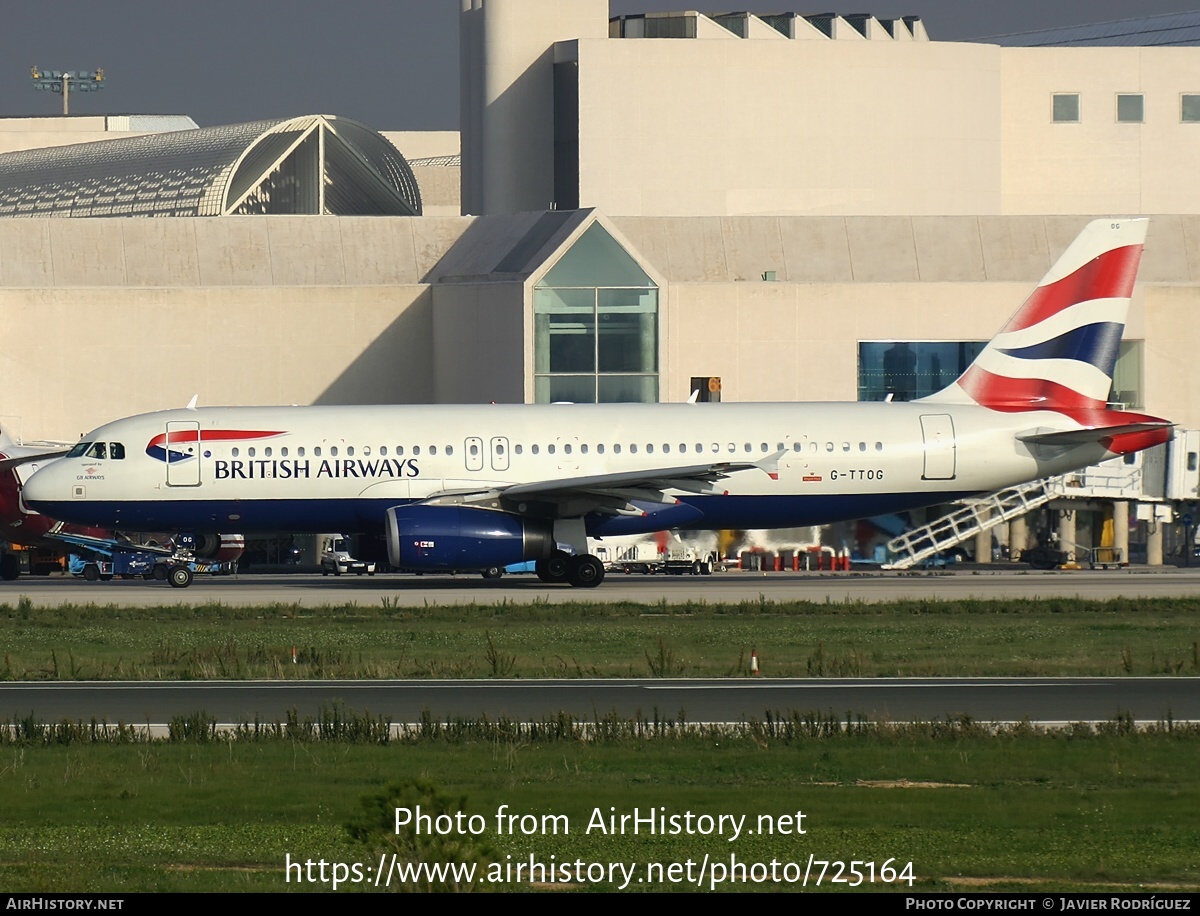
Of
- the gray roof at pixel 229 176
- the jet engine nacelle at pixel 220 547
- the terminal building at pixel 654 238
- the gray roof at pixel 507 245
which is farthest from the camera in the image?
the gray roof at pixel 229 176

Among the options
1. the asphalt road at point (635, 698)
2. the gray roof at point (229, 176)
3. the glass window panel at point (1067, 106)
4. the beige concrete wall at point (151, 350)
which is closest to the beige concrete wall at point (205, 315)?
the beige concrete wall at point (151, 350)

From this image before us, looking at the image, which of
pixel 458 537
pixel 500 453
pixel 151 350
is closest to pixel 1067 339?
pixel 500 453

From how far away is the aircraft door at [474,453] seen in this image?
4175 centimetres

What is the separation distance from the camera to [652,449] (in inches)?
1668

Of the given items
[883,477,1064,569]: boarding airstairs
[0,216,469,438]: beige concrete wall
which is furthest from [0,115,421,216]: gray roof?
[883,477,1064,569]: boarding airstairs

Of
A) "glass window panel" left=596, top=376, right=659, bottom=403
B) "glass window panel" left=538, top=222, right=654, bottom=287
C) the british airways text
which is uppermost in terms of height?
"glass window panel" left=538, top=222, right=654, bottom=287

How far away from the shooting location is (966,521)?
54062 millimetres

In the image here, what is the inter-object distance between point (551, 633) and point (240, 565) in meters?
32.5

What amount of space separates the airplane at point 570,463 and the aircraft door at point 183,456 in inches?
1.4

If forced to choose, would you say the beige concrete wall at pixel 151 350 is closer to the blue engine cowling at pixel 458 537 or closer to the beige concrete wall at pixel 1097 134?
the blue engine cowling at pixel 458 537

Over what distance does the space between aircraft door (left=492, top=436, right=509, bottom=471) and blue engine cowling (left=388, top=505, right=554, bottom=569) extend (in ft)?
5.53

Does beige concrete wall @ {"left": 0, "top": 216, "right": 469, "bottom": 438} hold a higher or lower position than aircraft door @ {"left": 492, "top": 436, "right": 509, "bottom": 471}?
higher

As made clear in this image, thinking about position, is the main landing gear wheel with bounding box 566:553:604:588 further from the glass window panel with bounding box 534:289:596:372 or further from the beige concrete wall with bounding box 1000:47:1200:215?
the beige concrete wall with bounding box 1000:47:1200:215

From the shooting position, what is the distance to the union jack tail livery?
4441cm
